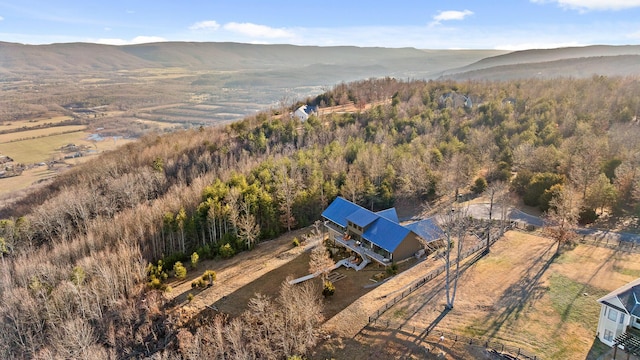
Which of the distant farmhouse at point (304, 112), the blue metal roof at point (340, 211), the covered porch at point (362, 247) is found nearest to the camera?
the covered porch at point (362, 247)

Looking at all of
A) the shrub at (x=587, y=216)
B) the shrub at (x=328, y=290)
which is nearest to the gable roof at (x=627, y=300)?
the shrub at (x=328, y=290)

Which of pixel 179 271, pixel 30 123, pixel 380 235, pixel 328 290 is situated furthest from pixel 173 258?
pixel 30 123

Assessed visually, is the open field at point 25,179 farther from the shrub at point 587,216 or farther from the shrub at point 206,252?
the shrub at point 587,216

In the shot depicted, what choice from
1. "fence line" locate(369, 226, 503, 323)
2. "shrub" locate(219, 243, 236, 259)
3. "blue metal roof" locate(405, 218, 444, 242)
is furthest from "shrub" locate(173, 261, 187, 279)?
"blue metal roof" locate(405, 218, 444, 242)

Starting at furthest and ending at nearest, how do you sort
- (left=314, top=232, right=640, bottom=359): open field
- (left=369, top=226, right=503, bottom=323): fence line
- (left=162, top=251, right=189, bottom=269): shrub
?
(left=162, top=251, right=189, bottom=269): shrub, (left=369, top=226, right=503, bottom=323): fence line, (left=314, top=232, right=640, bottom=359): open field

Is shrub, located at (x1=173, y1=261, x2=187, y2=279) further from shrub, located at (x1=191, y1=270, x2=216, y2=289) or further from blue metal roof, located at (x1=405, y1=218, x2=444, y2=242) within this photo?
blue metal roof, located at (x1=405, y1=218, x2=444, y2=242)
